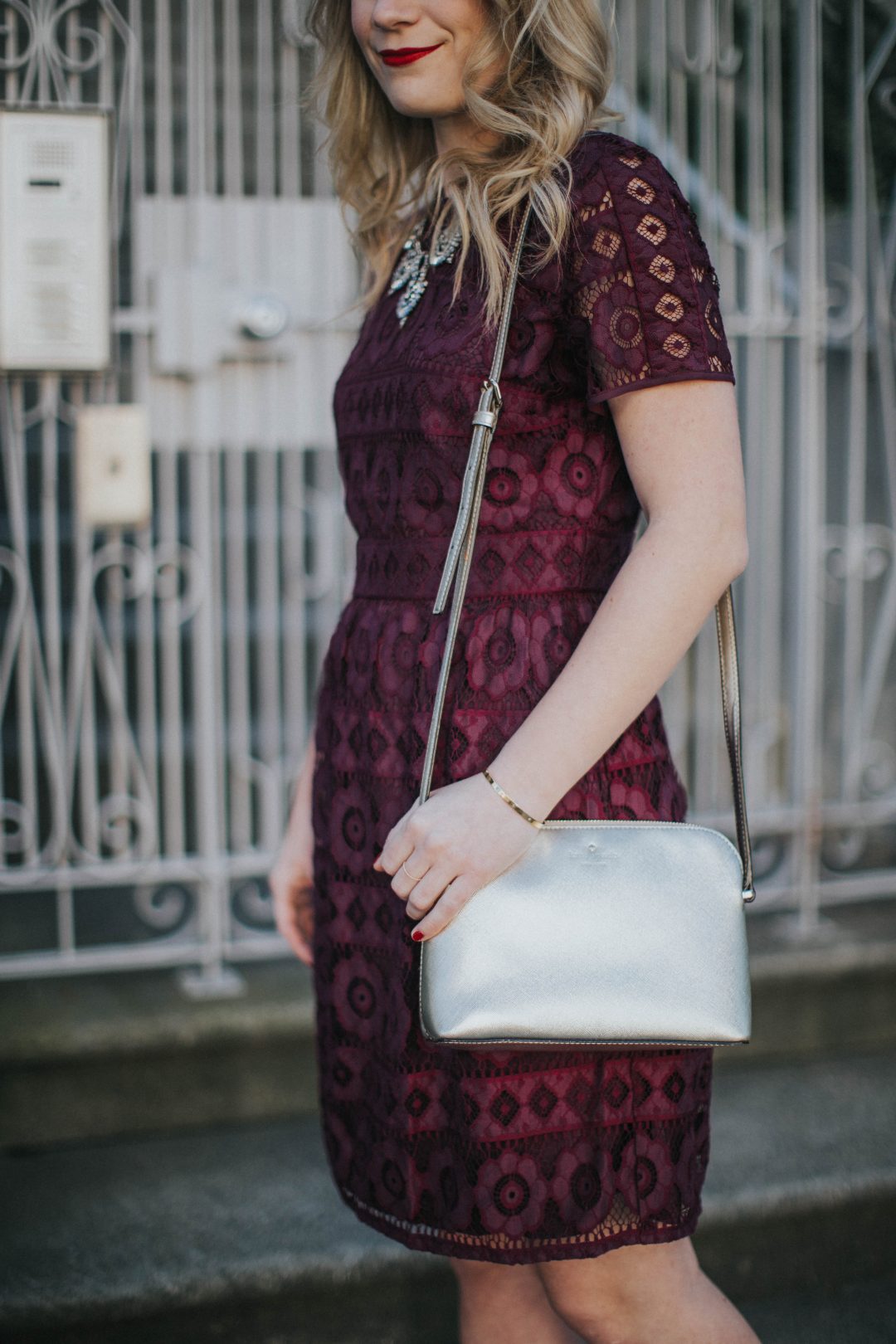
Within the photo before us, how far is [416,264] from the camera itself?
1380 millimetres

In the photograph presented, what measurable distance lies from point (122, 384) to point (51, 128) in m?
0.53

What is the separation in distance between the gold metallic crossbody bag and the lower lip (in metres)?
0.43

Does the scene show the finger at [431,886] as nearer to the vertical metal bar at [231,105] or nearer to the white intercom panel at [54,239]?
the white intercom panel at [54,239]

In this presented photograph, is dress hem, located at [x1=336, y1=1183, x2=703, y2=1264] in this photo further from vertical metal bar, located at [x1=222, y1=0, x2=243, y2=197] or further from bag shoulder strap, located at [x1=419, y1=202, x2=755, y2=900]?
vertical metal bar, located at [x1=222, y1=0, x2=243, y2=197]

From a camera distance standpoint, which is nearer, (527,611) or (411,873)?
(411,873)

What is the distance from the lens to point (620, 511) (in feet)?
4.16

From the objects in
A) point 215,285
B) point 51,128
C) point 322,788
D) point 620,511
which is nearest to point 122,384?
point 215,285

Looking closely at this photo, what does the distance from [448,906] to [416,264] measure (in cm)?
71

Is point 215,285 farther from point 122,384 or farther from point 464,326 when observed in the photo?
point 464,326

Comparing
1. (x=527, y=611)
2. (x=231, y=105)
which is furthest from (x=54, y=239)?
(x=527, y=611)

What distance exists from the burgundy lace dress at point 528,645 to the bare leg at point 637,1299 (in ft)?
0.16

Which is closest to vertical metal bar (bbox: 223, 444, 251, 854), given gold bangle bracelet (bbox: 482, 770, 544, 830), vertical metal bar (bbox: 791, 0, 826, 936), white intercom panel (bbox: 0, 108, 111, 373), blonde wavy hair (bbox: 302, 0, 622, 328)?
white intercom panel (bbox: 0, 108, 111, 373)

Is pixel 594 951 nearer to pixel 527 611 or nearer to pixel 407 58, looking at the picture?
pixel 527 611

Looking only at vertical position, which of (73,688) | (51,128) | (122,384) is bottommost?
(73,688)
